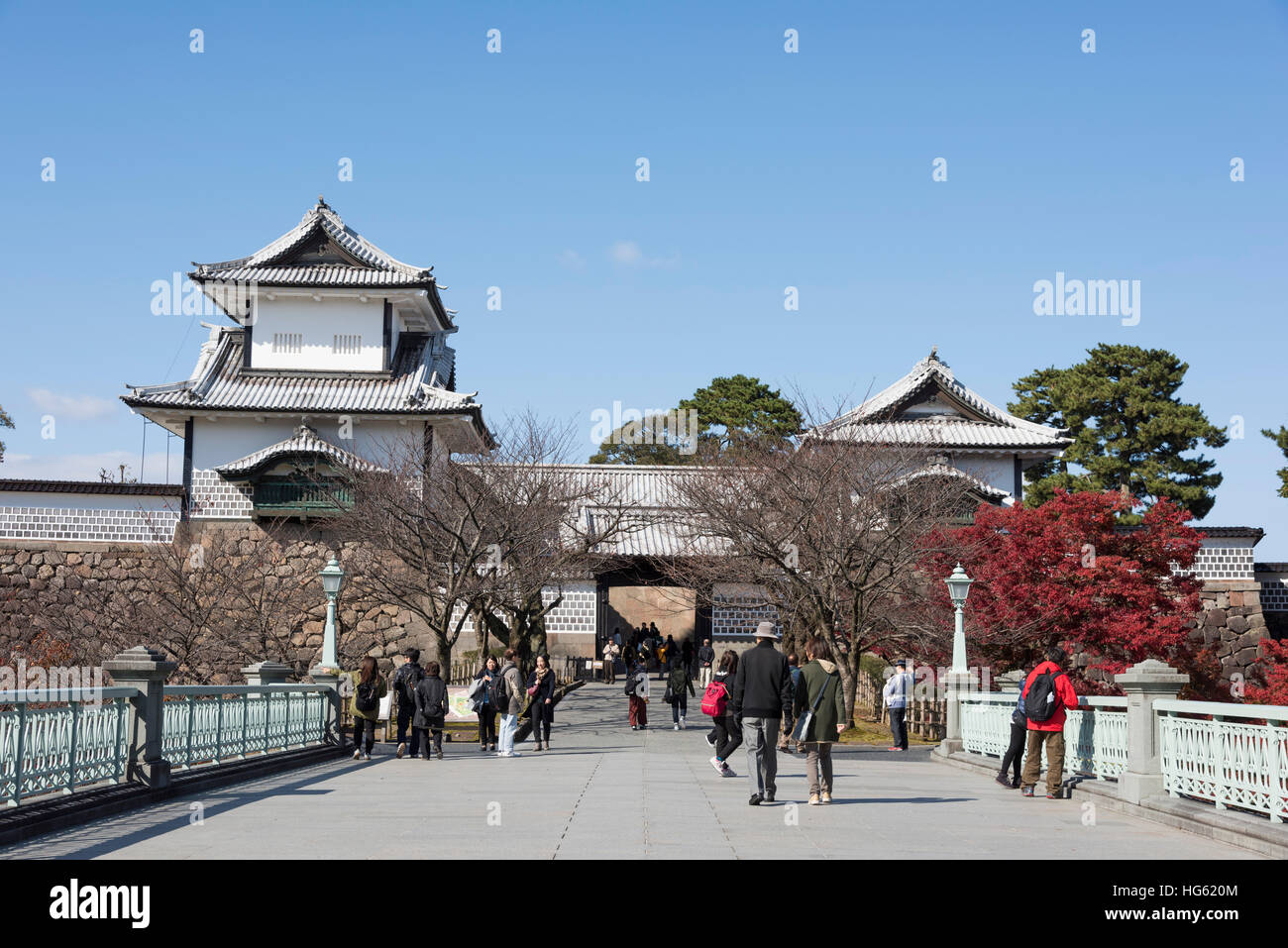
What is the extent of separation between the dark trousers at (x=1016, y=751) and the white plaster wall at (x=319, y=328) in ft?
100

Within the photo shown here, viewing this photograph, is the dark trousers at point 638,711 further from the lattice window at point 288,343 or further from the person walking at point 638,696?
the lattice window at point 288,343

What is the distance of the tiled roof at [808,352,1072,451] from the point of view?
42.2 m

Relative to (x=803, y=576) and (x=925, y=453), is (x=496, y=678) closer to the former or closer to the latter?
(x=803, y=576)

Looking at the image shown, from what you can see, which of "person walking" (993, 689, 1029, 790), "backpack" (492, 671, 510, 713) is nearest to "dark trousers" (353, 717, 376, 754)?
"backpack" (492, 671, 510, 713)

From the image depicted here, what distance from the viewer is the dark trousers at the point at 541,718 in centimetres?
2253

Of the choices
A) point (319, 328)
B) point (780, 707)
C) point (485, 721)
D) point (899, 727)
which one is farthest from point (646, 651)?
point (780, 707)

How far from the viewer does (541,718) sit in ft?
74.7

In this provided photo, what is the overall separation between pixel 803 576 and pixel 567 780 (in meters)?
13.0

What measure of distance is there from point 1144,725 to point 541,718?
41.4 feet

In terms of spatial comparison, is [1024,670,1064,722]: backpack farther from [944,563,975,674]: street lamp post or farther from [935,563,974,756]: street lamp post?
[944,563,975,674]: street lamp post

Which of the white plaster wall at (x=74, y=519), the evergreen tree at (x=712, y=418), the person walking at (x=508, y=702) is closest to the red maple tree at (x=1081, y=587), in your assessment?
the person walking at (x=508, y=702)

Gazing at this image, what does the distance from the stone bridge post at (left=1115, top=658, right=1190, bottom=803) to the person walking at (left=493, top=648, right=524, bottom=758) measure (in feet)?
35.1

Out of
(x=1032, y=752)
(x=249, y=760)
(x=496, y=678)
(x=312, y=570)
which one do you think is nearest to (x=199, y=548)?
(x=312, y=570)

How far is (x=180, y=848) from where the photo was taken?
9.02 metres
